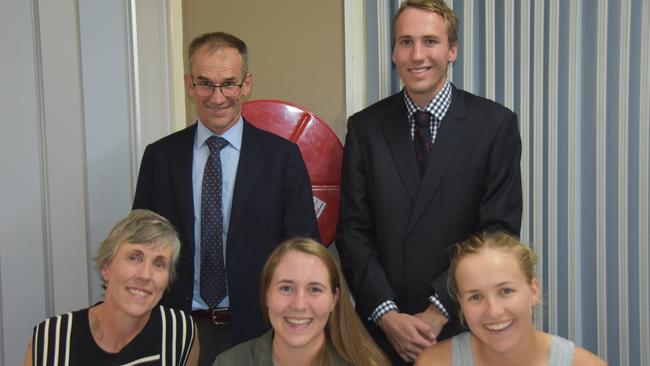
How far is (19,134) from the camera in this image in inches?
107

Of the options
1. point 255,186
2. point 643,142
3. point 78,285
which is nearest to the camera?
point 255,186

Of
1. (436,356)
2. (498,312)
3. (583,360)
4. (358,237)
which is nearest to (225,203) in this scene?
(358,237)

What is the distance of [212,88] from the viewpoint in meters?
2.09

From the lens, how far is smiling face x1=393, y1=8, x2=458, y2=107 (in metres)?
2.15

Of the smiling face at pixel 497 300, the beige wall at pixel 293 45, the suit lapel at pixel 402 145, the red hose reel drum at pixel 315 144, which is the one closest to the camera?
the smiling face at pixel 497 300

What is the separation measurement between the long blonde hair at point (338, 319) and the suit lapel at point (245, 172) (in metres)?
0.28

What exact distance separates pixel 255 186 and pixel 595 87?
1.49 meters

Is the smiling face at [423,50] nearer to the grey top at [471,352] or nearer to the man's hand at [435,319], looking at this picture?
the man's hand at [435,319]

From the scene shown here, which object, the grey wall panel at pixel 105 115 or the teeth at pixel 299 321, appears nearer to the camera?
the teeth at pixel 299 321

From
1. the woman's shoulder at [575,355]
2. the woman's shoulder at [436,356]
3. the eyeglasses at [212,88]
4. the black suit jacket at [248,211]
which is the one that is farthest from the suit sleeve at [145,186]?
the woman's shoulder at [575,355]

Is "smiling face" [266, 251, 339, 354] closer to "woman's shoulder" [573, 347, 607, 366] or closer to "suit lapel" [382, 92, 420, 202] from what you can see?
"suit lapel" [382, 92, 420, 202]

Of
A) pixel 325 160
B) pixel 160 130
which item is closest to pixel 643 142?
pixel 325 160

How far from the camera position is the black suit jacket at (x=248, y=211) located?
2.06 metres

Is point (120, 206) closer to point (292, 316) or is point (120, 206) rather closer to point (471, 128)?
point (292, 316)
